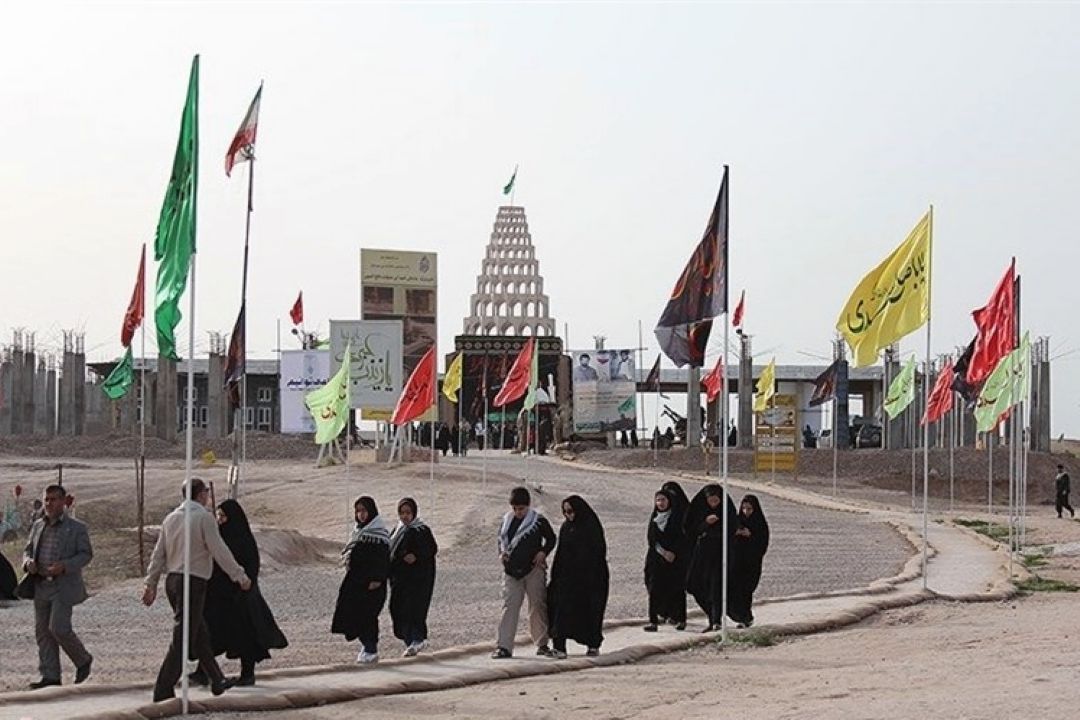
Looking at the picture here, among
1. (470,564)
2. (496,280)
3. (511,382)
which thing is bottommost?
(470,564)

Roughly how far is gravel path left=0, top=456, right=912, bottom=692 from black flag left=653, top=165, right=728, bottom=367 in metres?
2.90

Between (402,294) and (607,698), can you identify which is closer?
(607,698)

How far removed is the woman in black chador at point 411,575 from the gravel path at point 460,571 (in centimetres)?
54

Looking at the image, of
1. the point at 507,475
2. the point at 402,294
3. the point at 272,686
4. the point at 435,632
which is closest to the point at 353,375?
the point at 507,475

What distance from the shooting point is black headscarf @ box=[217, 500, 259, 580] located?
38.0 feet

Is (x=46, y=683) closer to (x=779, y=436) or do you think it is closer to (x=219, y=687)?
(x=219, y=687)

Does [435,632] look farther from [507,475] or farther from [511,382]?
[507,475]

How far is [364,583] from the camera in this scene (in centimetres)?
1313

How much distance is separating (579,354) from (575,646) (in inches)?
1900

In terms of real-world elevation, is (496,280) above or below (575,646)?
above

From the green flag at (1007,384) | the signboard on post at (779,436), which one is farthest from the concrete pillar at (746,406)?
the green flag at (1007,384)

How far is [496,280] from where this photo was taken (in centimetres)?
8138

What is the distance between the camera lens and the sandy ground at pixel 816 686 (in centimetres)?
1016

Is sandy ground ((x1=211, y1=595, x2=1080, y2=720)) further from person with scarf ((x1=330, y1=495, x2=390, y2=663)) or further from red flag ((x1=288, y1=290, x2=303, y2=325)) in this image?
red flag ((x1=288, y1=290, x2=303, y2=325))
